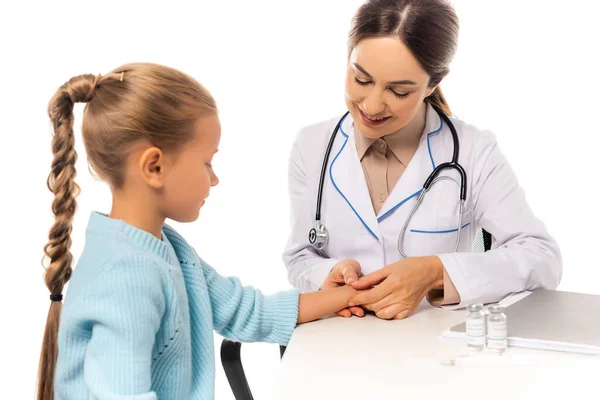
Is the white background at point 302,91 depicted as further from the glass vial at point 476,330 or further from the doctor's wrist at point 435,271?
the glass vial at point 476,330

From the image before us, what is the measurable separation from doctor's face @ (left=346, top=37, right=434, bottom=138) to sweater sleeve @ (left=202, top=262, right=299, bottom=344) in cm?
44

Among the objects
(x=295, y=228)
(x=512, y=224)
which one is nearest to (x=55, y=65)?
(x=295, y=228)

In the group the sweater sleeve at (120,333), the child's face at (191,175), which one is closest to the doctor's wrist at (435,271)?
the child's face at (191,175)

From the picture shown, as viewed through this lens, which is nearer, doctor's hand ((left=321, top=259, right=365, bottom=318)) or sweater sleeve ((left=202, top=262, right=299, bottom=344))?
sweater sleeve ((left=202, top=262, right=299, bottom=344))

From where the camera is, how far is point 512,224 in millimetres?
1781

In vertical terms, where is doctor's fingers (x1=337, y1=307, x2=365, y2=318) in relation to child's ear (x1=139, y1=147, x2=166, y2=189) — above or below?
below

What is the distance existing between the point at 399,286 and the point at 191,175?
50 centimetres

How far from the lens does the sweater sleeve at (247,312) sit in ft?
4.96

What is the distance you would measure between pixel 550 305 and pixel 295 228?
2.13 ft

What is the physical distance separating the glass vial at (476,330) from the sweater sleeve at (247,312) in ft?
1.15

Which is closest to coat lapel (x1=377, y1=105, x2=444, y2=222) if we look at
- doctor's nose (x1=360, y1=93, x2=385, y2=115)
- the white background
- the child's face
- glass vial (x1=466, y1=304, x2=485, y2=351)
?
doctor's nose (x1=360, y1=93, x2=385, y2=115)

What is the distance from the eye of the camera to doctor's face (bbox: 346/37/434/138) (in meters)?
1.66

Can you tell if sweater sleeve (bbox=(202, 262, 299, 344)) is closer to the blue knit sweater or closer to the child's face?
the blue knit sweater

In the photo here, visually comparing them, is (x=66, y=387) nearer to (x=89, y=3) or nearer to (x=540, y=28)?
(x=89, y=3)
